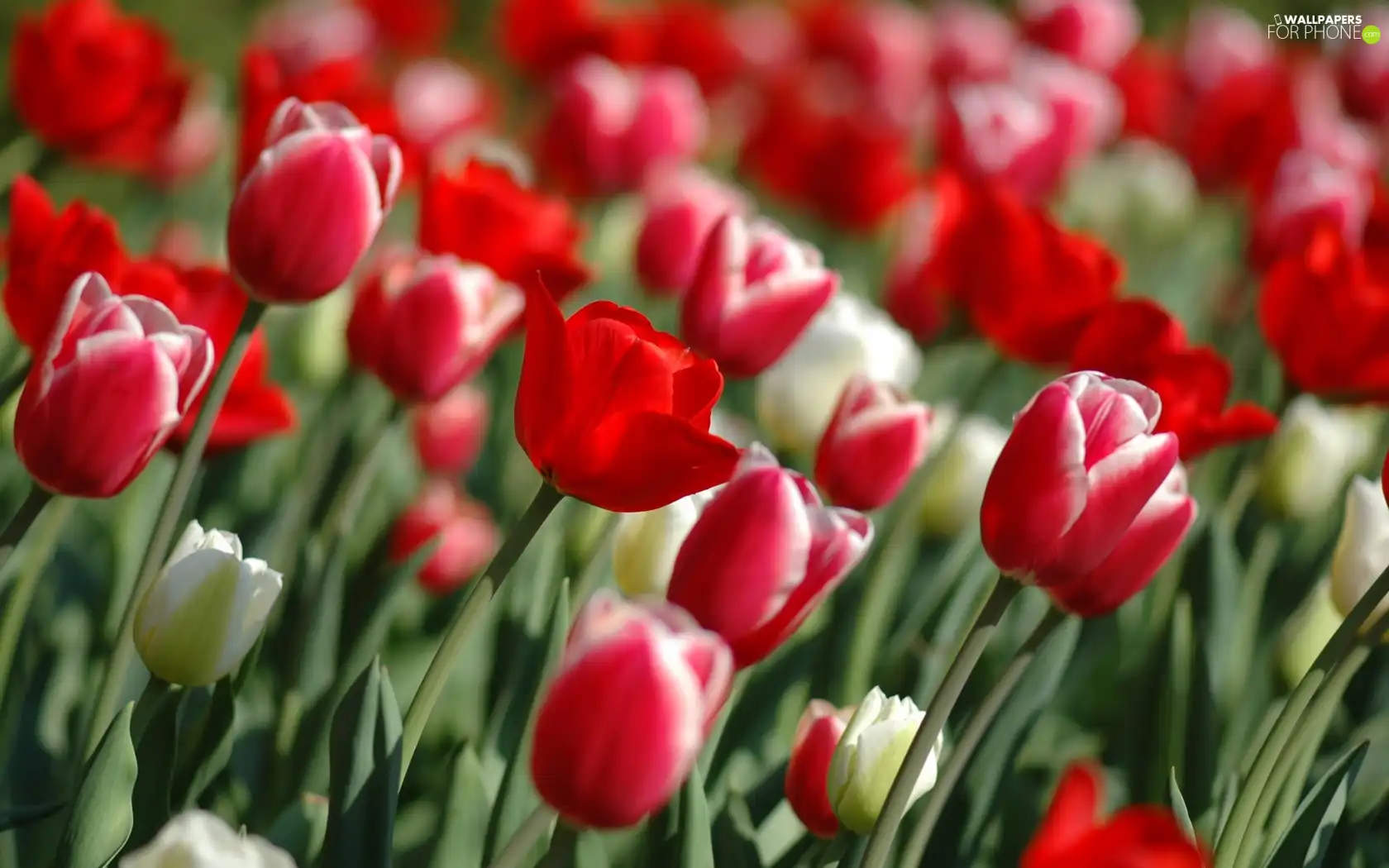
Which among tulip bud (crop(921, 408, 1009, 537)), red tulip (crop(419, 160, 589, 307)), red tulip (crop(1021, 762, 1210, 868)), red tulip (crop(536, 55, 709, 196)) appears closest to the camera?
red tulip (crop(1021, 762, 1210, 868))

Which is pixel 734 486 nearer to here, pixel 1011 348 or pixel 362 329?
pixel 362 329

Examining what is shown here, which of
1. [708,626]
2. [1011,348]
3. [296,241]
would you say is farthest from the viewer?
[1011,348]

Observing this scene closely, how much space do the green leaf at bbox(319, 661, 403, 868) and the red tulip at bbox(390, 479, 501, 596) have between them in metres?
0.41

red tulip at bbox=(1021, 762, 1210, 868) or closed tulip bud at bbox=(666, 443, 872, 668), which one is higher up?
red tulip at bbox=(1021, 762, 1210, 868)

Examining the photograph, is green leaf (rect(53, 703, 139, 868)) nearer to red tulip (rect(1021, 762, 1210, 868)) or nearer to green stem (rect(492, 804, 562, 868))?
green stem (rect(492, 804, 562, 868))

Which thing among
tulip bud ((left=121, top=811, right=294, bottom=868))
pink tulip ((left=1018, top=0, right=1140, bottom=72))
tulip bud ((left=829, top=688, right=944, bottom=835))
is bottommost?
pink tulip ((left=1018, top=0, right=1140, bottom=72))

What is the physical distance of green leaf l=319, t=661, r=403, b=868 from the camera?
0.72 m

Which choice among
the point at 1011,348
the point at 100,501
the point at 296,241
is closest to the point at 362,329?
the point at 296,241

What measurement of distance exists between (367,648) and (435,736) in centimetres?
16

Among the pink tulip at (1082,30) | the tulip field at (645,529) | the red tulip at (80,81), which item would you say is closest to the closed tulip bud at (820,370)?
the tulip field at (645,529)

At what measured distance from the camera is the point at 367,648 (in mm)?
940

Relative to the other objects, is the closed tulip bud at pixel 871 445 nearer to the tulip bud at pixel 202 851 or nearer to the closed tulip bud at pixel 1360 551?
the closed tulip bud at pixel 1360 551

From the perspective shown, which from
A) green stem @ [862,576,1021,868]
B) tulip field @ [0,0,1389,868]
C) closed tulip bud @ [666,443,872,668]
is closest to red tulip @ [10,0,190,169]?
tulip field @ [0,0,1389,868]

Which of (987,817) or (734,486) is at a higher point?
(734,486)
